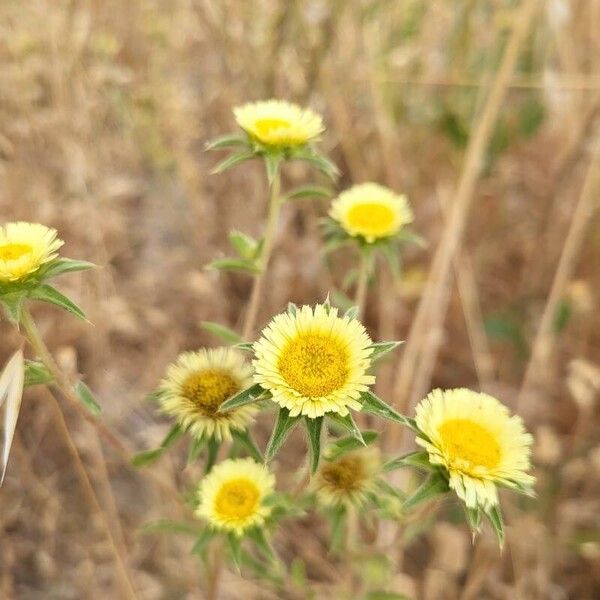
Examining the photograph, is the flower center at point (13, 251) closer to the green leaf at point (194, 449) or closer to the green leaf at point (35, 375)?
the green leaf at point (35, 375)

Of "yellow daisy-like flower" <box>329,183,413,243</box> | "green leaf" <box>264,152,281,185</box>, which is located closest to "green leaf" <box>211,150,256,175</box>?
"green leaf" <box>264,152,281,185</box>

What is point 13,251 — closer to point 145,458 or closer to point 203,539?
point 145,458

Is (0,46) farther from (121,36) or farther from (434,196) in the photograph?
(434,196)

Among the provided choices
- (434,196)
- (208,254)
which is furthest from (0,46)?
(434,196)

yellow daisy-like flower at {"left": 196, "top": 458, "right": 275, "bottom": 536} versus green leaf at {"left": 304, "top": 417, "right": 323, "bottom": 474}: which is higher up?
green leaf at {"left": 304, "top": 417, "right": 323, "bottom": 474}

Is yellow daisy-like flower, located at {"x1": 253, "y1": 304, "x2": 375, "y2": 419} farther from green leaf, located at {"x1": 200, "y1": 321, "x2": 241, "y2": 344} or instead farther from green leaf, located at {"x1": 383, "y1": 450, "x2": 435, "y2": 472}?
green leaf, located at {"x1": 200, "y1": 321, "x2": 241, "y2": 344}

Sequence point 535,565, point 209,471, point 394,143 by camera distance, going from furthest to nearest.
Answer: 1. point 394,143
2. point 535,565
3. point 209,471
